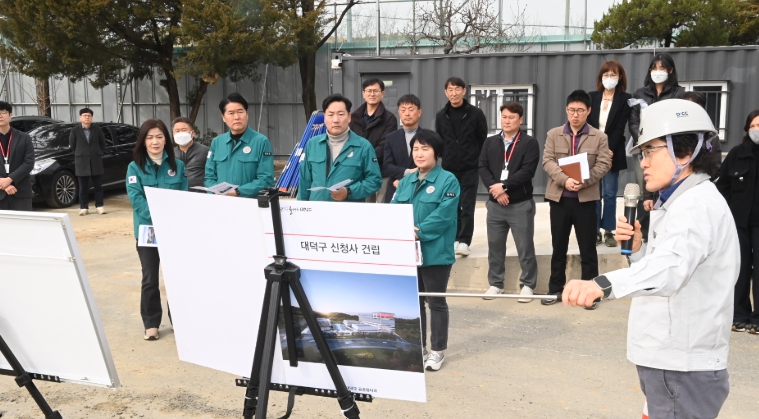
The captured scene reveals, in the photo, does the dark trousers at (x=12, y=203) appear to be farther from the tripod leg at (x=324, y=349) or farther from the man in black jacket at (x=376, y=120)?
the tripod leg at (x=324, y=349)

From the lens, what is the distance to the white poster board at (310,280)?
8.93ft

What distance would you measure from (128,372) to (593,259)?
4.24m

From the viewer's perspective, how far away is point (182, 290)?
10.3 ft

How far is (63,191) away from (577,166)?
34.1ft

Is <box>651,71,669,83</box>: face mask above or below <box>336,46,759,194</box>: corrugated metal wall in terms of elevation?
below

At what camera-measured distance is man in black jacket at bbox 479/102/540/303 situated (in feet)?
22.5

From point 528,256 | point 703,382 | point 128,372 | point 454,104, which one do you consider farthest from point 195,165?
point 703,382

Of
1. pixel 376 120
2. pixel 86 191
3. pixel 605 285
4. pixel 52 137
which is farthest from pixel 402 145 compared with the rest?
pixel 52 137

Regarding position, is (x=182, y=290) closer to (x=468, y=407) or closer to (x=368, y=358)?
(x=368, y=358)

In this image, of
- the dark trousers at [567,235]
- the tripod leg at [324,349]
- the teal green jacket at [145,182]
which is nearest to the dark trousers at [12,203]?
the teal green jacket at [145,182]

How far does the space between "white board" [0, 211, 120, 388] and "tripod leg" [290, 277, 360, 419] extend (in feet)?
3.55

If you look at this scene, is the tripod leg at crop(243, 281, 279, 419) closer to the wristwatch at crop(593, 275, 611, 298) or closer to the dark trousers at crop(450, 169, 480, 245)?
the wristwatch at crop(593, 275, 611, 298)

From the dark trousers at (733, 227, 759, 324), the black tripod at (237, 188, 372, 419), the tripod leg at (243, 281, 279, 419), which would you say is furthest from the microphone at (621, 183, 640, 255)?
the dark trousers at (733, 227, 759, 324)

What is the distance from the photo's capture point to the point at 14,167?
8.12 metres
